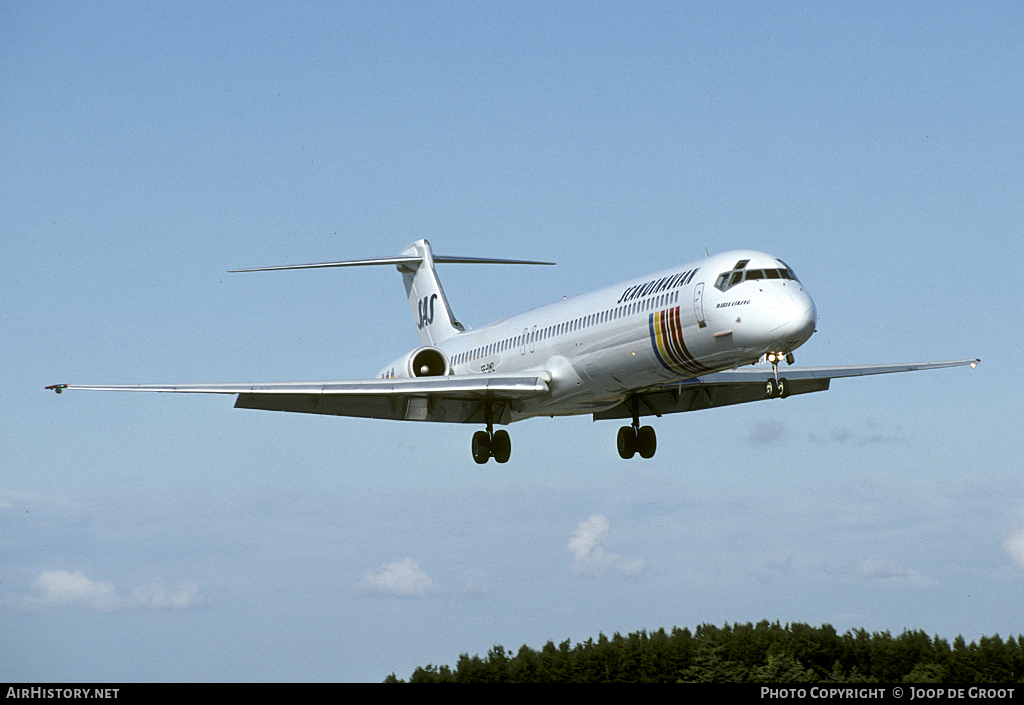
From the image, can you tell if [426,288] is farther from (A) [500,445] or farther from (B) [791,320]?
(B) [791,320]

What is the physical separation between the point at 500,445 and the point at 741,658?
54.9 meters

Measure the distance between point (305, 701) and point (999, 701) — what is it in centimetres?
1017

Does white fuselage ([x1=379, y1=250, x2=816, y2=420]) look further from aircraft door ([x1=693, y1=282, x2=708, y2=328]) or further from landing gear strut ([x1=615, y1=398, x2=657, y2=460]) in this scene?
landing gear strut ([x1=615, y1=398, x2=657, y2=460])

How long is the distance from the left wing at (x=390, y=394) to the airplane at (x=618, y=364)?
4 cm

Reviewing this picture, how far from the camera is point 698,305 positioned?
88.6ft

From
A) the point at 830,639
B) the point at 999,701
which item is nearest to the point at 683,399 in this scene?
the point at 999,701

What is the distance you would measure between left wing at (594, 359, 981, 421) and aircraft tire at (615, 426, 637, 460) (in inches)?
16.9

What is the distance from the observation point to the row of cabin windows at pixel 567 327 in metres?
28.4

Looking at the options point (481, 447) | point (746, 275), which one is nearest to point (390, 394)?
point (481, 447)

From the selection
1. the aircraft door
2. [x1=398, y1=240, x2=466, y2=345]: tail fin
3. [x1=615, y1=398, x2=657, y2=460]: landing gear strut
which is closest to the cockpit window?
the aircraft door

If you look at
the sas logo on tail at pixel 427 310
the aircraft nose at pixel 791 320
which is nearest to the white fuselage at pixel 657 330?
the aircraft nose at pixel 791 320

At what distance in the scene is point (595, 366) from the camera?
98.2 ft

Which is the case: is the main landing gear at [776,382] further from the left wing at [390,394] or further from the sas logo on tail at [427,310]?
the sas logo on tail at [427,310]

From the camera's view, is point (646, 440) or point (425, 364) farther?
point (425, 364)
